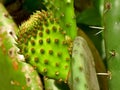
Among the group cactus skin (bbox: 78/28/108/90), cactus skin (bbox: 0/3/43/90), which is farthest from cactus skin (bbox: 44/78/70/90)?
cactus skin (bbox: 78/28/108/90)

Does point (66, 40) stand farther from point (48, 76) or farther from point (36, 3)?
point (36, 3)

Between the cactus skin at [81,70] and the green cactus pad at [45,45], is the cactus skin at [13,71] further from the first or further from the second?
the cactus skin at [81,70]

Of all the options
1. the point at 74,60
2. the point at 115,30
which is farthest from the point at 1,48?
the point at 115,30

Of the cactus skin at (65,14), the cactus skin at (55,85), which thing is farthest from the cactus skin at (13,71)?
the cactus skin at (65,14)

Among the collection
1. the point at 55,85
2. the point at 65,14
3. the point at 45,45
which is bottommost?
the point at 55,85

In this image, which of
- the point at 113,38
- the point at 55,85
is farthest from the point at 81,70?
the point at 55,85

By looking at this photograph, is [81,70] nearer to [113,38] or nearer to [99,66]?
[113,38]

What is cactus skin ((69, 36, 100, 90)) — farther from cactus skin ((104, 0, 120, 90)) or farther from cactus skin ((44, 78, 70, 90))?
cactus skin ((44, 78, 70, 90))
